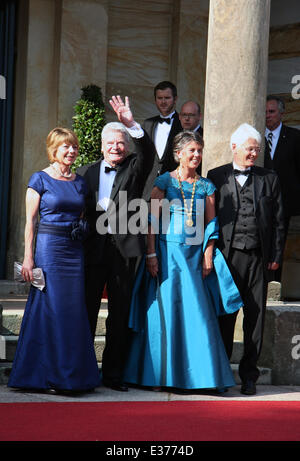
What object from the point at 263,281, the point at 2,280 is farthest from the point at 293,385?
the point at 2,280

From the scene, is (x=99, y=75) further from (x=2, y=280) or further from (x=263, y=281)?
(x=263, y=281)

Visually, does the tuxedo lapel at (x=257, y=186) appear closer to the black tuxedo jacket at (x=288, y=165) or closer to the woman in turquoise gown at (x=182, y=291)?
the woman in turquoise gown at (x=182, y=291)

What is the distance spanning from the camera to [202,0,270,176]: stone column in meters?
7.34

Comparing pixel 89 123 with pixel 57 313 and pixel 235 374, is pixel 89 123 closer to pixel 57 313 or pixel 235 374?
pixel 235 374

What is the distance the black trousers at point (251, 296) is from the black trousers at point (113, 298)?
0.73 metres

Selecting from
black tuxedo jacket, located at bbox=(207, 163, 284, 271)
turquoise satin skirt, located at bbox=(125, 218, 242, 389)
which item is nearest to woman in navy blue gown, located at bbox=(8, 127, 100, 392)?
turquoise satin skirt, located at bbox=(125, 218, 242, 389)

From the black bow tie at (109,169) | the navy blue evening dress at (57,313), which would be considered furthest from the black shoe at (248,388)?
the black bow tie at (109,169)

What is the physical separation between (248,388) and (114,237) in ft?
4.45

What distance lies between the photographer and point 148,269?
6.65 m

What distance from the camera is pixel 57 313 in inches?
247

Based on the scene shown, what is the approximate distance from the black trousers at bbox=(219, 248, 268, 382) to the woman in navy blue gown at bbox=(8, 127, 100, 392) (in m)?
1.05

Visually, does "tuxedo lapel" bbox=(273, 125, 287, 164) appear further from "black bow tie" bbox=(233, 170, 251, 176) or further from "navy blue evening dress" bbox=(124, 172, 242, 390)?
"navy blue evening dress" bbox=(124, 172, 242, 390)

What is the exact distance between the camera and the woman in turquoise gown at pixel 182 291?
6484 millimetres
